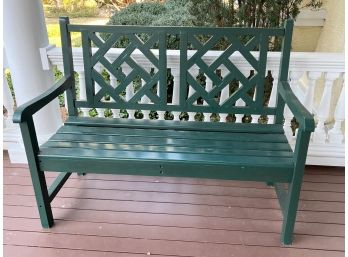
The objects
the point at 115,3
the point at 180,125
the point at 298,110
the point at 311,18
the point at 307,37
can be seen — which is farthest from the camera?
the point at 115,3

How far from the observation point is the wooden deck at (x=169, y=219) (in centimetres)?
185

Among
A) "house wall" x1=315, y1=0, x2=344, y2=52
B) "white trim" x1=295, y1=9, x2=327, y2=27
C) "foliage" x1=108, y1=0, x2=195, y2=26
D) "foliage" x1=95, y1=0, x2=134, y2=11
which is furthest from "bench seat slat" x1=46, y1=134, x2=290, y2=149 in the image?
"foliage" x1=95, y1=0, x2=134, y2=11

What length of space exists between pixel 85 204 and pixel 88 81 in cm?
77

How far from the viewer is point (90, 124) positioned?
7.09ft

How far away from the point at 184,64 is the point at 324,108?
104 cm

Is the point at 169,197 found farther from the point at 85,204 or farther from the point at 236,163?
the point at 236,163

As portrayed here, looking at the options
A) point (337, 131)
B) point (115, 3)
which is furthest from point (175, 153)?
point (115, 3)

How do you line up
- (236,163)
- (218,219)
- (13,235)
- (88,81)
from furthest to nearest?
(88,81) < (218,219) < (13,235) < (236,163)

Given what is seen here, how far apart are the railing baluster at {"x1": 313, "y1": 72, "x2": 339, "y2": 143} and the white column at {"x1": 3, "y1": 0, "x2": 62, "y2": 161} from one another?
6.16 ft

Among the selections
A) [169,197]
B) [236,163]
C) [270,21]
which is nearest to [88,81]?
[169,197]

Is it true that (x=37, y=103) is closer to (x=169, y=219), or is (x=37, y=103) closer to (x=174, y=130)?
(x=174, y=130)

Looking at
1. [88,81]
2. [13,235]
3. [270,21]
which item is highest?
[270,21]

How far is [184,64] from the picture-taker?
2.12 meters

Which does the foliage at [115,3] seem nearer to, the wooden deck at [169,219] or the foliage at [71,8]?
the foliage at [71,8]
